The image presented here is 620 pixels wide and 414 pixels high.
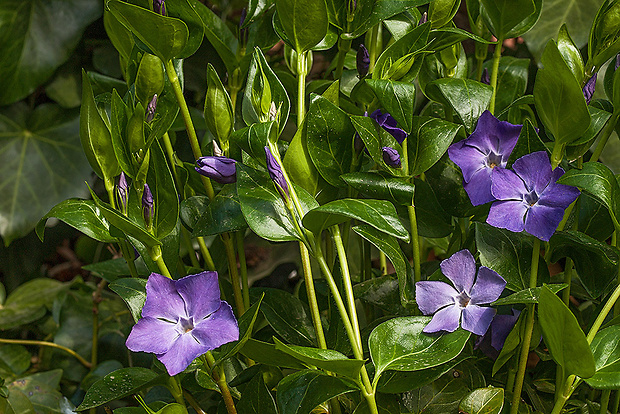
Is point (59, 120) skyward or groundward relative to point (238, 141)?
groundward

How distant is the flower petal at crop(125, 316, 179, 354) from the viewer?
1.18ft

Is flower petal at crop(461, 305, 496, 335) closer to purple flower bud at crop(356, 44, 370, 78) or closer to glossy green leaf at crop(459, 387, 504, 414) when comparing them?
glossy green leaf at crop(459, 387, 504, 414)

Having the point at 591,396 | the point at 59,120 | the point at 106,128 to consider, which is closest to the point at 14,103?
the point at 59,120

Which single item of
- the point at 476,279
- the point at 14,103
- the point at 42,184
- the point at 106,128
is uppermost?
the point at 106,128

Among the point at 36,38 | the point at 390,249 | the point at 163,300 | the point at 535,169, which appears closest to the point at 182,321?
the point at 163,300

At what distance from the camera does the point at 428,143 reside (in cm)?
41

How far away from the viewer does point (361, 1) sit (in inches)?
17.2

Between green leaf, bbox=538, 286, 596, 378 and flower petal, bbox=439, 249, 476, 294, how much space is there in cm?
7

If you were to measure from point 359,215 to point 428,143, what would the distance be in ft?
0.38

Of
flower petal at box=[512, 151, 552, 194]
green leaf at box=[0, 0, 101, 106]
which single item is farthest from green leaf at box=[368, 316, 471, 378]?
green leaf at box=[0, 0, 101, 106]

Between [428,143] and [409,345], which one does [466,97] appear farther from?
[409,345]

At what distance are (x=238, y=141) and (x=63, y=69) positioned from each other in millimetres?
742

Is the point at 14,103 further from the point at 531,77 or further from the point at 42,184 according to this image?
the point at 531,77

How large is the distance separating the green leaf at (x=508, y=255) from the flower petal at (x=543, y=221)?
0.04 metres
